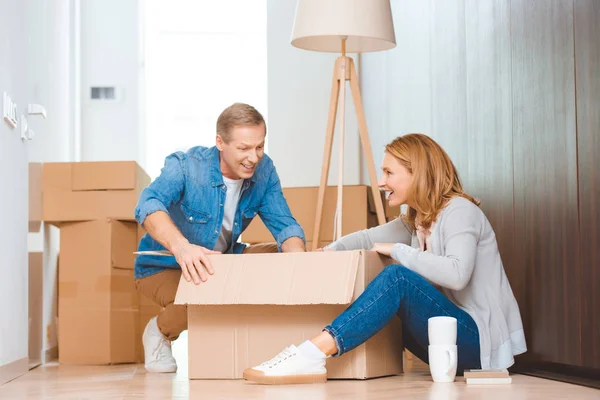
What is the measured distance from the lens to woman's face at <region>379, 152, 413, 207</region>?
2.37 meters

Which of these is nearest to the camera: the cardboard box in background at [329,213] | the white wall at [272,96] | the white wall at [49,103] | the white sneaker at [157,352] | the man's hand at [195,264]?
the man's hand at [195,264]

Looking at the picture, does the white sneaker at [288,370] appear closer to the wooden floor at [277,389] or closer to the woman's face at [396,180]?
the wooden floor at [277,389]

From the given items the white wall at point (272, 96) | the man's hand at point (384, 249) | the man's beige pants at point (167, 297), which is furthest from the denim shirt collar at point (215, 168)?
the white wall at point (272, 96)

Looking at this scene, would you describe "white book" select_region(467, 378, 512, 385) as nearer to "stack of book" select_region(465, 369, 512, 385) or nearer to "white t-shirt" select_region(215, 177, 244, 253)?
"stack of book" select_region(465, 369, 512, 385)

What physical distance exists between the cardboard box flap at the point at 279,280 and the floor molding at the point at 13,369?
65 cm

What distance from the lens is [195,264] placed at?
7.53ft

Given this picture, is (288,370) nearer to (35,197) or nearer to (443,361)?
(443,361)

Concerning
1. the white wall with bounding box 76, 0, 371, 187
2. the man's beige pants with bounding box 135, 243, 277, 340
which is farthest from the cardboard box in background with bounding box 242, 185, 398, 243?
the white wall with bounding box 76, 0, 371, 187

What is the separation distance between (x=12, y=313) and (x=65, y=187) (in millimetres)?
733

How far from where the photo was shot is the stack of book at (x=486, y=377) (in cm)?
214

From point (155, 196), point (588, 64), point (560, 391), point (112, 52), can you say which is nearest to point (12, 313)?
point (155, 196)

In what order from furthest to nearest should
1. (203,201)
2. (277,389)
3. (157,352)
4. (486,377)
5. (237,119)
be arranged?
(157,352), (203,201), (237,119), (486,377), (277,389)

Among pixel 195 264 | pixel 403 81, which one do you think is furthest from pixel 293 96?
pixel 195 264

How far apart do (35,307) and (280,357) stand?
1.37m
